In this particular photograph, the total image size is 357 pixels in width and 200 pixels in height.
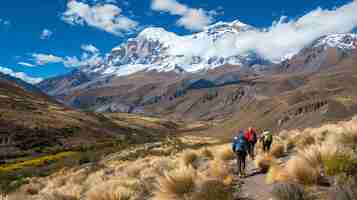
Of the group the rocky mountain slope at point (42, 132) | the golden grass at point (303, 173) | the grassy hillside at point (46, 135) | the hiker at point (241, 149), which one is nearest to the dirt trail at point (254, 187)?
the hiker at point (241, 149)

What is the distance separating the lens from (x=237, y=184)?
40.5 feet

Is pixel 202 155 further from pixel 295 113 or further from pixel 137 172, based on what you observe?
pixel 295 113

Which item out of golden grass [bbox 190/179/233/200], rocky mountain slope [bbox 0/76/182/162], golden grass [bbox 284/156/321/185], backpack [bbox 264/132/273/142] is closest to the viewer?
golden grass [bbox 190/179/233/200]

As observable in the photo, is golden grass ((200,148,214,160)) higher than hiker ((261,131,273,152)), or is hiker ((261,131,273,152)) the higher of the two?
hiker ((261,131,273,152))

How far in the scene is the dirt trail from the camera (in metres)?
10.2

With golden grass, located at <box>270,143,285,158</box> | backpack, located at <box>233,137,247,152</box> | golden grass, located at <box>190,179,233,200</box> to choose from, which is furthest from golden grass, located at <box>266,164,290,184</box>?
golden grass, located at <box>270,143,285,158</box>

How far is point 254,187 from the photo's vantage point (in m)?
11.6

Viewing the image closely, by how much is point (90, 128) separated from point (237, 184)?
120014mm

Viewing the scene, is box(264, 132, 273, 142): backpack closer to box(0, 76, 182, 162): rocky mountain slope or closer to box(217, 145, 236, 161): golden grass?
box(217, 145, 236, 161): golden grass

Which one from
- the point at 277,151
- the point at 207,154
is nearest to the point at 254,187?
the point at 277,151

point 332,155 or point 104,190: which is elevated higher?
point 332,155

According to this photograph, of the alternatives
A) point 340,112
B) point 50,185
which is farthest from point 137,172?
point 340,112

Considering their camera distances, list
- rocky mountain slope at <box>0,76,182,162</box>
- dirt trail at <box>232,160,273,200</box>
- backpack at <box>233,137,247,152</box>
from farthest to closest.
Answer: rocky mountain slope at <box>0,76,182,162</box> → backpack at <box>233,137,247,152</box> → dirt trail at <box>232,160,273,200</box>

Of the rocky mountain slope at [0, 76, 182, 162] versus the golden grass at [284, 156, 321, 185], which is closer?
the golden grass at [284, 156, 321, 185]
